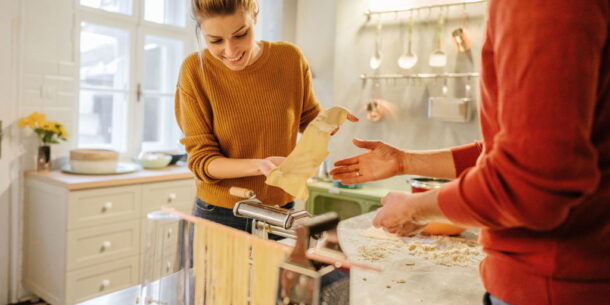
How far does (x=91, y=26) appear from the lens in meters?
3.53

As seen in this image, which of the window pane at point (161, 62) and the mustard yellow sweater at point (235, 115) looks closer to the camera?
the mustard yellow sweater at point (235, 115)

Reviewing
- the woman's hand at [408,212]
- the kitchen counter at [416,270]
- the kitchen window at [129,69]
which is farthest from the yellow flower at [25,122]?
the woman's hand at [408,212]

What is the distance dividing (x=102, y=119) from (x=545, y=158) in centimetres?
368

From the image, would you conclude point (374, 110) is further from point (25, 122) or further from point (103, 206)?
point (25, 122)

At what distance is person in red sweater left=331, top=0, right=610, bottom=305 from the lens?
0.57 m

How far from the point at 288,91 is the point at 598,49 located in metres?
1.27

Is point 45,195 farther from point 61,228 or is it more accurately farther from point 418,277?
point 418,277

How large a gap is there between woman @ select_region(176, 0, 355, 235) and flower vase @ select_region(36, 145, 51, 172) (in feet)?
5.93

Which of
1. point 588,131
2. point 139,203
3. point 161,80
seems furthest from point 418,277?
point 161,80

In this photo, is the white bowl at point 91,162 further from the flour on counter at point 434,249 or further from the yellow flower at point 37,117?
the flour on counter at point 434,249

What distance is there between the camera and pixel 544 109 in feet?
1.88

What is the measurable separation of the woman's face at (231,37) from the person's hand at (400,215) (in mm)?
901

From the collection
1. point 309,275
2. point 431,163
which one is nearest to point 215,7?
point 431,163

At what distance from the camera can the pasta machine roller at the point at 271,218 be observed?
1.03 metres
